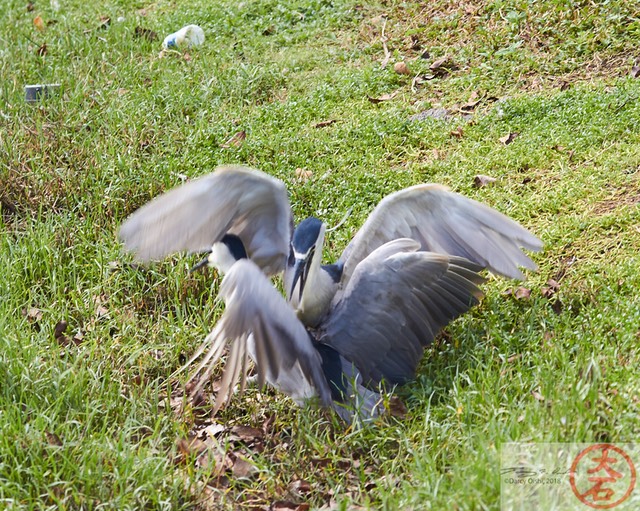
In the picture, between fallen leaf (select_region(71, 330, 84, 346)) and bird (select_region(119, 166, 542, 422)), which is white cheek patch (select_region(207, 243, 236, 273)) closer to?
bird (select_region(119, 166, 542, 422))

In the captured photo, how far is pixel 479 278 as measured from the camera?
4242 mm

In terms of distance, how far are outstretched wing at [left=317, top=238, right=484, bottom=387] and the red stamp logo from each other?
107cm

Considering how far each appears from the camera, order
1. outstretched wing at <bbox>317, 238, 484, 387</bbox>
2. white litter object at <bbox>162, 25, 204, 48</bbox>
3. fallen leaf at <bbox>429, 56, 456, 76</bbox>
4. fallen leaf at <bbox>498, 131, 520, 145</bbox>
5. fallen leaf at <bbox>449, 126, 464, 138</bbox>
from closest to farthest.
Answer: outstretched wing at <bbox>317, 238, 484, 387</bbox>
fallen leaf at <bbox>498, 131, 520, 145</bbox>
fallen leaf at <bbox>449, 126, 464, 138</bbox>
fallen leaf at <bbox>429, 56, 456, 76</bbox>
white litter object at <bbox>162, 25, 204, 48</bbox>

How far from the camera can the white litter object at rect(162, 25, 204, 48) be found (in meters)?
7.45

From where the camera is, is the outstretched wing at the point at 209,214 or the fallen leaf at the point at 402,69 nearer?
the outstretched wing at the point at 209,214

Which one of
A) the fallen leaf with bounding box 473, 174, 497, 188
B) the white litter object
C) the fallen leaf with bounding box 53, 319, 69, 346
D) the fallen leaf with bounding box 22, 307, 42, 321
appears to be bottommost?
the fallen leaf with bounding box 473, 174, 497, 188

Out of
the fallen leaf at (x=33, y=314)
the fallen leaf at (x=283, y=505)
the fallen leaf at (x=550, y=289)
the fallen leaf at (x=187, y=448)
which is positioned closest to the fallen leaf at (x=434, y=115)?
the fallen leaf at (x=550, y=289)

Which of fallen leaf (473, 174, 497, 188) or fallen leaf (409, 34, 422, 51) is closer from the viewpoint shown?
fallen leaf (473, 174, 497, 188)

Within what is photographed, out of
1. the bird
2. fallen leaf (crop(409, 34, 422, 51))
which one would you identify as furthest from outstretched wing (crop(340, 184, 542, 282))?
fallen leaf (crop(409, 34, 422, 51))

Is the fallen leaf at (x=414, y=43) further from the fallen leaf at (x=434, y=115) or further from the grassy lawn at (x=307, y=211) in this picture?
the fallen leaf at (x=434, y=115)

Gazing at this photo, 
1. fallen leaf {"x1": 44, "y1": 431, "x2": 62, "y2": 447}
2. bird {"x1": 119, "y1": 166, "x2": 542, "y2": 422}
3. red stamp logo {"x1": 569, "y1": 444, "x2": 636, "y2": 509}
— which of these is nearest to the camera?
red stamp logo {"x1": 569, "y1": 444, "x2": 636, "y2": 509}

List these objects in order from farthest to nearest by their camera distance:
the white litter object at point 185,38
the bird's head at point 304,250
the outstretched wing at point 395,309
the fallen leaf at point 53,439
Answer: the white litter object at point 185,38
the bird's head at point 304,250
the outstretched wing at point 395,309
the fallen leaf at point 53,439

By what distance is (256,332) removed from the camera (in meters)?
3.58

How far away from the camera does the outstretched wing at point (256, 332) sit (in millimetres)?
3555
